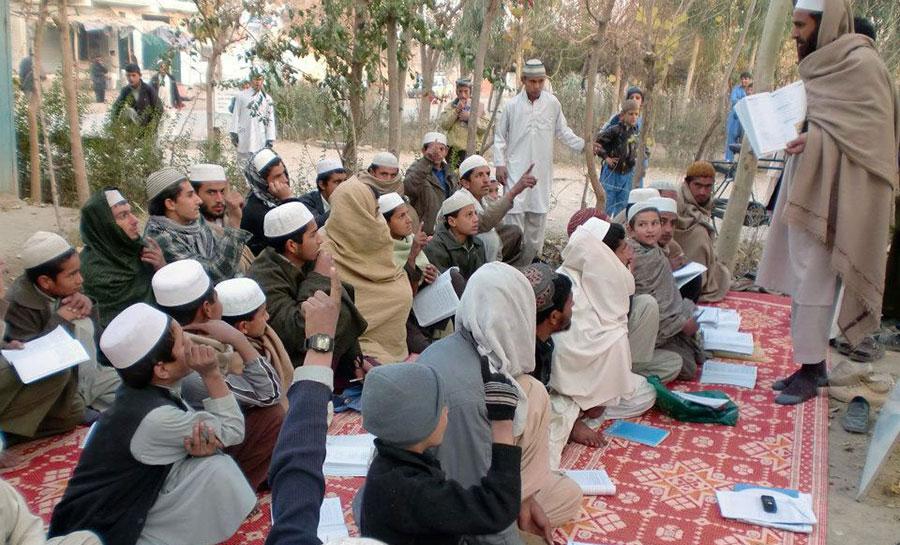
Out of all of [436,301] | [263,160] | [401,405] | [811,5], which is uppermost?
[811,5]

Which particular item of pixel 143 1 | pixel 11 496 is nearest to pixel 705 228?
pixel 11 496

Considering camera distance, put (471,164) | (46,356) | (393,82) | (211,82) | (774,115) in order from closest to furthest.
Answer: (46,356)
(774,115)
(471,164)
(393,82)
(211,82)

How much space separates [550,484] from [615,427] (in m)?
1.12

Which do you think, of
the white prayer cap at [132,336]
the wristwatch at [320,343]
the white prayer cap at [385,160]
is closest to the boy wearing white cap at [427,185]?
the white prayer cap at [385,160]

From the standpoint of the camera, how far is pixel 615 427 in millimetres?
4172

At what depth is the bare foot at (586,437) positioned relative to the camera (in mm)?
3980

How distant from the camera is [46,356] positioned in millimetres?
3629

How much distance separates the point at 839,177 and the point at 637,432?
166cm

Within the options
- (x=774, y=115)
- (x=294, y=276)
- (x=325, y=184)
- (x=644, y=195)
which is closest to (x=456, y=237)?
(x=325, y=184)

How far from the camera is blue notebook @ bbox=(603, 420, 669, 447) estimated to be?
4.04 metres

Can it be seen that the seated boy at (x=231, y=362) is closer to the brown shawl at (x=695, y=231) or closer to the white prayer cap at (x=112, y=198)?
the white prayer cap at (x=112, y=198)

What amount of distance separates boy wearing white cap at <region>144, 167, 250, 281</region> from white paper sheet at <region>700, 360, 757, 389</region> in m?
2.86

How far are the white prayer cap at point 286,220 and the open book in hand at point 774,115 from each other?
2.33m

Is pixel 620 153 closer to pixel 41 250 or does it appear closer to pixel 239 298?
pixel 239 298
